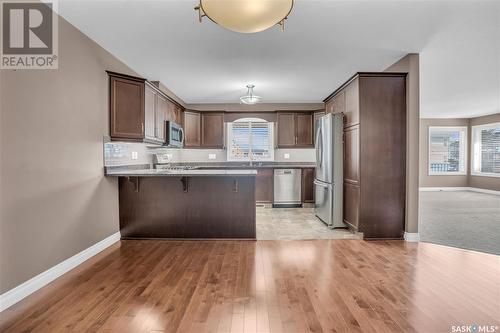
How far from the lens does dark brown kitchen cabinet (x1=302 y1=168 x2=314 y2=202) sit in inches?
226

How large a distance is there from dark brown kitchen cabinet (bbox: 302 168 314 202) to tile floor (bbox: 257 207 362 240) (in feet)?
1.32

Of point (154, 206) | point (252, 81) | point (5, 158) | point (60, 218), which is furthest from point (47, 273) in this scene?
point (252, 81)

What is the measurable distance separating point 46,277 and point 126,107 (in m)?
2.11

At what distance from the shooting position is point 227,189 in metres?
3.50

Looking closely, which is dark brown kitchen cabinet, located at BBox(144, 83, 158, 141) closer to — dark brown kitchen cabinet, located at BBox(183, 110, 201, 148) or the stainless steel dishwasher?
dark brown kitchen cabinet, located at BBox(183, 110, 201, 148)

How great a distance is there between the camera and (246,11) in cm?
155

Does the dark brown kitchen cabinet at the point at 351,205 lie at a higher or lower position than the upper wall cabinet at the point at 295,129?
lower

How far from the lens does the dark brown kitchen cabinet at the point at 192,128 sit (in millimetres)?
5723

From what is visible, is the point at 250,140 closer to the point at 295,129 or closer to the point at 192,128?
the point at 295,129

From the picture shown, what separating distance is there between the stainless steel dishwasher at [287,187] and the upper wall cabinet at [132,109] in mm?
2770

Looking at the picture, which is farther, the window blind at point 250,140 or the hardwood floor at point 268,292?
the window blind at point 250,140

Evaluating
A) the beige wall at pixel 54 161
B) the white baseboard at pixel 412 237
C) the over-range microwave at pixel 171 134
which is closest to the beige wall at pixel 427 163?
the white baseboard at pixel 412 237

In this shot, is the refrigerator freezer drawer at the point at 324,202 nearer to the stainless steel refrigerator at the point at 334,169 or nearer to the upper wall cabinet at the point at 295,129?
the stainless steel refrigerator at the point at 334,169

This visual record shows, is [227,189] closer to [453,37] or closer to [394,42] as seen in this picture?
[394,42]
